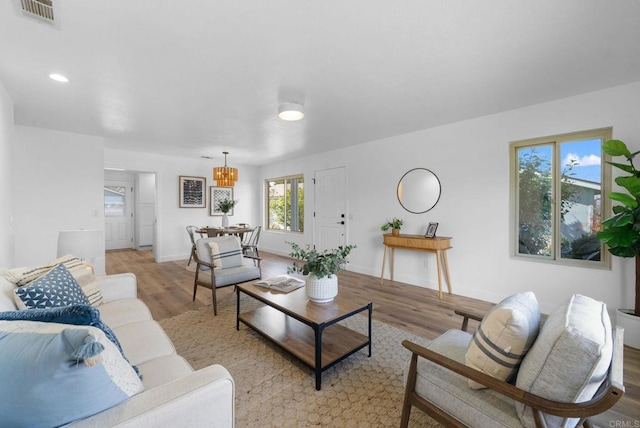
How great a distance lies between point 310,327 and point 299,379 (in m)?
0.40

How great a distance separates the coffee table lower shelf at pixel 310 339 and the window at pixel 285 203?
3.90m

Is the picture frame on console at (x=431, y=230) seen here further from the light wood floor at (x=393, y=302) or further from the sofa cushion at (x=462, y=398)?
the sofa cushion at (x=462, y=398)

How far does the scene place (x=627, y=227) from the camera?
7.57 feet

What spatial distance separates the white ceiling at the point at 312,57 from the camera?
1.65 metres

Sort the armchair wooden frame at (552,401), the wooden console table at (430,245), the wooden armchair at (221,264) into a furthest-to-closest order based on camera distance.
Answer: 1. the wooden console table at (430,245)
2. the wooden armchair at (221,264)
3. the armchair wooden frame at (552,401)

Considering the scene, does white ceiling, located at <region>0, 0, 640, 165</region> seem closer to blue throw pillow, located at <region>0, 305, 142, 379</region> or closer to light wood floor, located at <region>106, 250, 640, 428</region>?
blue throw pillow, located at <region>0, 305, 142, 379</region>

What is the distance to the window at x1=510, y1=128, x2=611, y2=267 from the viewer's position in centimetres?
Result: 284

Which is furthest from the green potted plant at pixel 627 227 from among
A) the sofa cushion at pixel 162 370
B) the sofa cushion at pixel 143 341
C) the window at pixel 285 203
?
the window at pixel 285 203

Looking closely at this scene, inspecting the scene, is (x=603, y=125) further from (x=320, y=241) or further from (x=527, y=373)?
(x=320, y=241)

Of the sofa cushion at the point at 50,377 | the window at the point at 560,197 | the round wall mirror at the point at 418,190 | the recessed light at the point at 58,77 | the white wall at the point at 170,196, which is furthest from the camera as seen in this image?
the white wall at the point at 170,196

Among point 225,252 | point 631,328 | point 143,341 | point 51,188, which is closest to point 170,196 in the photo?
point 51,188

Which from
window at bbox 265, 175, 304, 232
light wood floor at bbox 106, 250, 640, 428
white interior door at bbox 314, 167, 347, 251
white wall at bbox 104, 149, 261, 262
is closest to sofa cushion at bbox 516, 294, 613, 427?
light wood floor at bbox 106, 250, 640, 428

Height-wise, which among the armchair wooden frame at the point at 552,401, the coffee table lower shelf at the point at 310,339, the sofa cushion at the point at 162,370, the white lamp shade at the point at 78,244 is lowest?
the coffee table lower shelf at the point at 310,339

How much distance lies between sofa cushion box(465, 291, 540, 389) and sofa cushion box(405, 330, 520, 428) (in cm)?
5
